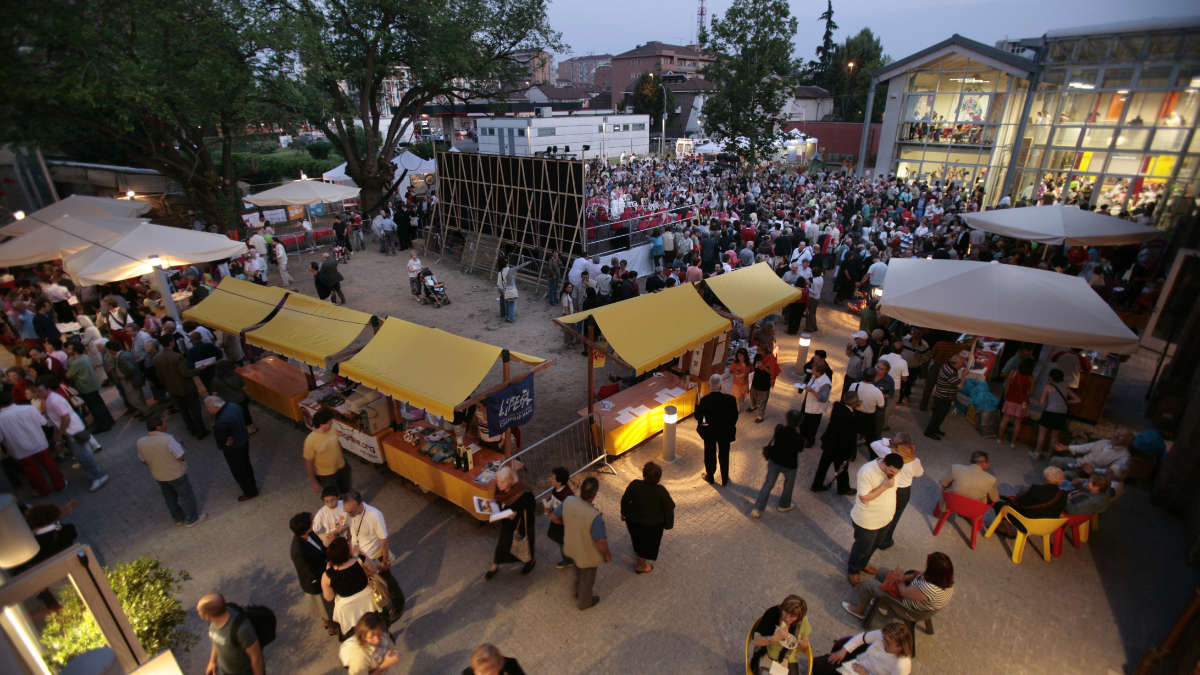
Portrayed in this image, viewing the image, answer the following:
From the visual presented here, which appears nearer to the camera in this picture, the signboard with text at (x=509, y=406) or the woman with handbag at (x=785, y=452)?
the woman with handbag at (x=785, y=452)

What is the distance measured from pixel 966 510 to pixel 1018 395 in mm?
2825

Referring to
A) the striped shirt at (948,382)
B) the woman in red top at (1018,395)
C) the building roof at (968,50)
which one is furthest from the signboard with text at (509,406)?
the building roof at (968,50)

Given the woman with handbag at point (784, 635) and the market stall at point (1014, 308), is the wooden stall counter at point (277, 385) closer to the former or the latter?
the woman with handbag at point (784, 635)

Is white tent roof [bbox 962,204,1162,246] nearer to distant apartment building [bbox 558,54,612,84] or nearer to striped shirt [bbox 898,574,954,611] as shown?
striped shirt [bbox 898,574,954,611]

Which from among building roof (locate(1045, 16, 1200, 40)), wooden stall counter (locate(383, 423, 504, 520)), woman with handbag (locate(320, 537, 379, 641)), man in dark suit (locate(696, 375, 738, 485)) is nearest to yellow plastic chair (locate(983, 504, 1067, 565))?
man in dark suit (locate(696, 375, 738, 485))

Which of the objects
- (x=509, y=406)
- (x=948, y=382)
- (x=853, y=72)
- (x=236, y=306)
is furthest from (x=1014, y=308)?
(x=853, y=72)

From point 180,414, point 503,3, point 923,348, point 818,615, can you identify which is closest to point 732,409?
point 818,615

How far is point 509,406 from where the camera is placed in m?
6.78

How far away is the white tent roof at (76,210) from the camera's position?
13094 mm

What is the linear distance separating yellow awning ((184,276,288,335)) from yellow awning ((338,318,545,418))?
262 centimetres

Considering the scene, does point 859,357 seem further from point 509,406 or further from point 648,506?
point 509,406

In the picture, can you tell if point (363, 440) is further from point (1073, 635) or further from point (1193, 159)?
point (1193, 159)

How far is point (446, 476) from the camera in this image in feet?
21.8

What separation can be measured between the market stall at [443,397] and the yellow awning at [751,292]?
3735mm
